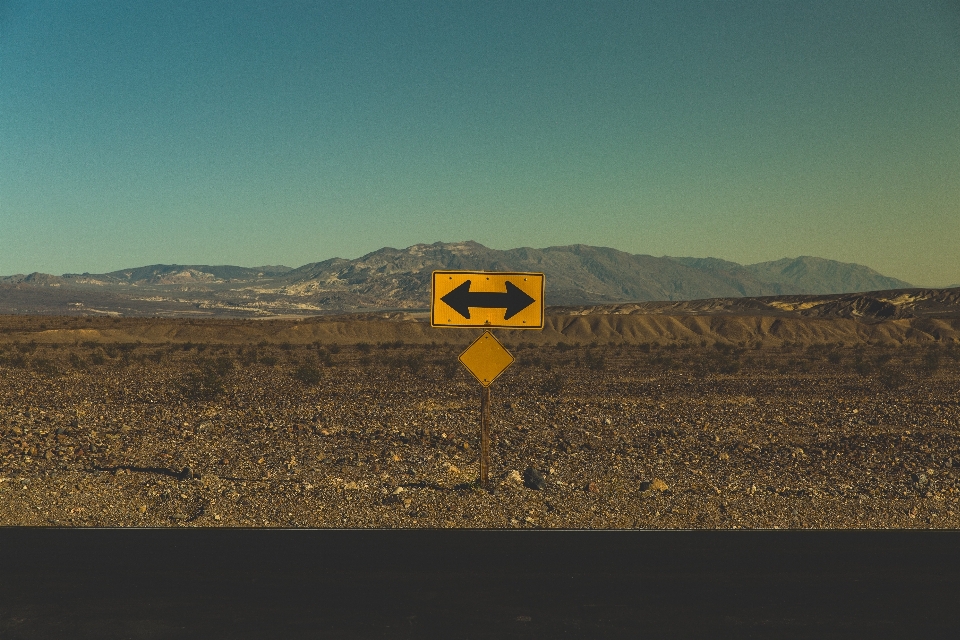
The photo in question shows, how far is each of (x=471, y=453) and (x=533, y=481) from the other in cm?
381

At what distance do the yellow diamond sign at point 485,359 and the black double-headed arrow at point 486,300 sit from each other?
430mm

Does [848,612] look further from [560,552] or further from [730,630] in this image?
[560,552]

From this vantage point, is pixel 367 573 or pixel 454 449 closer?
pixel 367 573

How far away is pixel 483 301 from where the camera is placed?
1120cm

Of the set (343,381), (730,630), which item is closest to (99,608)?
(730,630)

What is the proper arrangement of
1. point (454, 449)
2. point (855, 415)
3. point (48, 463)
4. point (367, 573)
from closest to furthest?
1. point (367, 573)
2. point (48, 463)
3. point (454, 449)
4. point (855, 415)

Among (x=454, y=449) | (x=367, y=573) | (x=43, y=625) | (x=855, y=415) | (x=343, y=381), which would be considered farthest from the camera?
(x=343, y=381)

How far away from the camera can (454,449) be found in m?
16.0

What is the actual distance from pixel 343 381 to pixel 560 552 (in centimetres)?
2589

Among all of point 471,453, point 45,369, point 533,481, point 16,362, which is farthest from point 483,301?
point 16,362

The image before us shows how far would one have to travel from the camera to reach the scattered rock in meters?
11.8

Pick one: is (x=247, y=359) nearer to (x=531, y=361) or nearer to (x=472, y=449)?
(x=531, y=361)

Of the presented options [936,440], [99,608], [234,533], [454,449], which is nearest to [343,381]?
[454,449]

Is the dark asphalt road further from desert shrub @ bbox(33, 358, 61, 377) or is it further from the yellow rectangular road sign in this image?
desert shrub @ bbox(33, 358, 61, 377)
